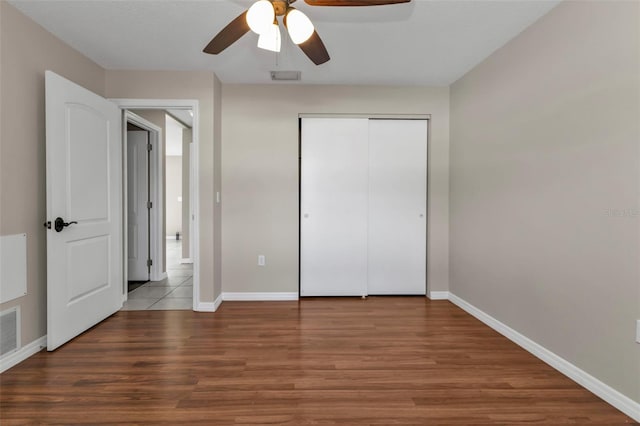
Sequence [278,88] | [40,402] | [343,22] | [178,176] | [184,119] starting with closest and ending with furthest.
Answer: [40,402] → [343,22] → [278,88] → [184,119] → [178,176]

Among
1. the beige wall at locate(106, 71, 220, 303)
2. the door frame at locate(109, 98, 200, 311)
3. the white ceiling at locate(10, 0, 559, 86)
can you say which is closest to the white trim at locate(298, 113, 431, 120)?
the white ceiling at locate(10, 0, 559, 86)

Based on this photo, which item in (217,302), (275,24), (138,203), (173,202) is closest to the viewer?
(275,24)

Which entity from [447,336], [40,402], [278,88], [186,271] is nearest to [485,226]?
[447,336]

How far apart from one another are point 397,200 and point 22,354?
352cm

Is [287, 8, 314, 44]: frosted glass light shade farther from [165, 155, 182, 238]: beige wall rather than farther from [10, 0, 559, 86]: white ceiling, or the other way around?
[165, 155, 182, 238]: beige wall

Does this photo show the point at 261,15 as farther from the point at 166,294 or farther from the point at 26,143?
the point at 166,294

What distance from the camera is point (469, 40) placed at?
8.25 ft

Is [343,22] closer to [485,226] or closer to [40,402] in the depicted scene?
[485,226]

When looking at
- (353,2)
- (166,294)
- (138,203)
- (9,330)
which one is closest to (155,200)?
(138,203)

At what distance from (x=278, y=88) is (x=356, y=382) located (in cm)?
297

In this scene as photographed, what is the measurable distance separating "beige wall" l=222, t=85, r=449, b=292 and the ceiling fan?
153 cm

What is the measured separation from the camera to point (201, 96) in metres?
3.14

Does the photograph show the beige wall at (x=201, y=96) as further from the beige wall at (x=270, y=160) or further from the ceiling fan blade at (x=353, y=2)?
the ceiling fan blade at (x=353, y=2)

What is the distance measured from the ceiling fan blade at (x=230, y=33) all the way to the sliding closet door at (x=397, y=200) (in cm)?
208
